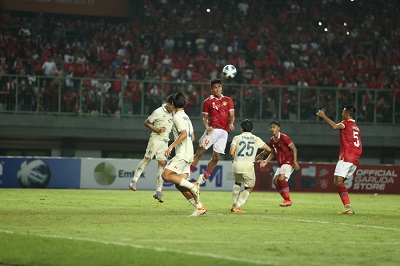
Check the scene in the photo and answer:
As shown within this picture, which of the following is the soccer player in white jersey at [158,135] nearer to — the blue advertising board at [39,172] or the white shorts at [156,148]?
the white shorts at [156,148]

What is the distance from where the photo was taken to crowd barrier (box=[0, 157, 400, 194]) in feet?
99.9

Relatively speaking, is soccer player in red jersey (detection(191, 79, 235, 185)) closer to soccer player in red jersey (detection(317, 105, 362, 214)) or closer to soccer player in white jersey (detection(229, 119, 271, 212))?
soccer player in white jersey (detection(229, 119, 271, 212))

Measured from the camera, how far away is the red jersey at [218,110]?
20.8 meters

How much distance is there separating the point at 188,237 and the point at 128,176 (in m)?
19.6

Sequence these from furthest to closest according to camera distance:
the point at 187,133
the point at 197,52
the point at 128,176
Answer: the point at 197,52 < the point at 128,176 < the point at 187,133

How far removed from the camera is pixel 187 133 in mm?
15977

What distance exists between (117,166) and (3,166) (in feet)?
13.9

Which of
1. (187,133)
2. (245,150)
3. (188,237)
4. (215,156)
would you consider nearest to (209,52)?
(215,156)

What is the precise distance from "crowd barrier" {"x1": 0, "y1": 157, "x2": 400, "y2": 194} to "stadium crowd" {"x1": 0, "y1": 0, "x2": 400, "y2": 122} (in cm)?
366

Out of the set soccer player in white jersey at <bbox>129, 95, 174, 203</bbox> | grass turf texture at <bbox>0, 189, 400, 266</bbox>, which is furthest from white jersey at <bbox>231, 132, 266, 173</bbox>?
soccer player in white jersey at <bbox>129, 95, 174, 203</bbox>

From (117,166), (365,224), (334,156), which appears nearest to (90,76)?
(117,166)

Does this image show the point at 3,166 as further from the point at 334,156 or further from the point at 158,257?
the point at 158,257

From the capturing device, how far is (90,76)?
36.2 m

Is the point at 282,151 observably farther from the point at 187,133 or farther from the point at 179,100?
the point at 179,100
